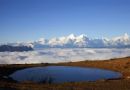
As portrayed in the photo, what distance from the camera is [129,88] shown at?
227ft

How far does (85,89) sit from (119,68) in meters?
91.7

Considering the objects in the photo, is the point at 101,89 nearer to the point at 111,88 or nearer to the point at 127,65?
the point at 111,88

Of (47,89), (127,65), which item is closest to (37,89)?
(47,89)

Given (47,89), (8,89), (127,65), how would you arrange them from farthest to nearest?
(127,65) → (47,89) → (8,89)

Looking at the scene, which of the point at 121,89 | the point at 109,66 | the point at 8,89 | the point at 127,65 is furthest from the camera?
the point at 109,66

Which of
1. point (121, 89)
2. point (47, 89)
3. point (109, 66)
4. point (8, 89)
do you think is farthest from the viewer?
point (109, 66)

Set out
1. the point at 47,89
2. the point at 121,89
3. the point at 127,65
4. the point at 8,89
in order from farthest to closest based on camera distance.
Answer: the point at 127,65 < the point at 121,89 < the point at 47,89 < the point at 8,89

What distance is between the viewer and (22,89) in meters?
59.2

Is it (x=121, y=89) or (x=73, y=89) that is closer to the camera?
(x=73, y=89)

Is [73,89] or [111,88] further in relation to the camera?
[111,88]

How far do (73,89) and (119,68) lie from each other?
9382 centimetres

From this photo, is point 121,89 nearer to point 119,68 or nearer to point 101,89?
point 101,89

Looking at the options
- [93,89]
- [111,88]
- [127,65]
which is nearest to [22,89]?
[93,89]

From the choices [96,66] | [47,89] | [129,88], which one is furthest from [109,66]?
[47,89]
